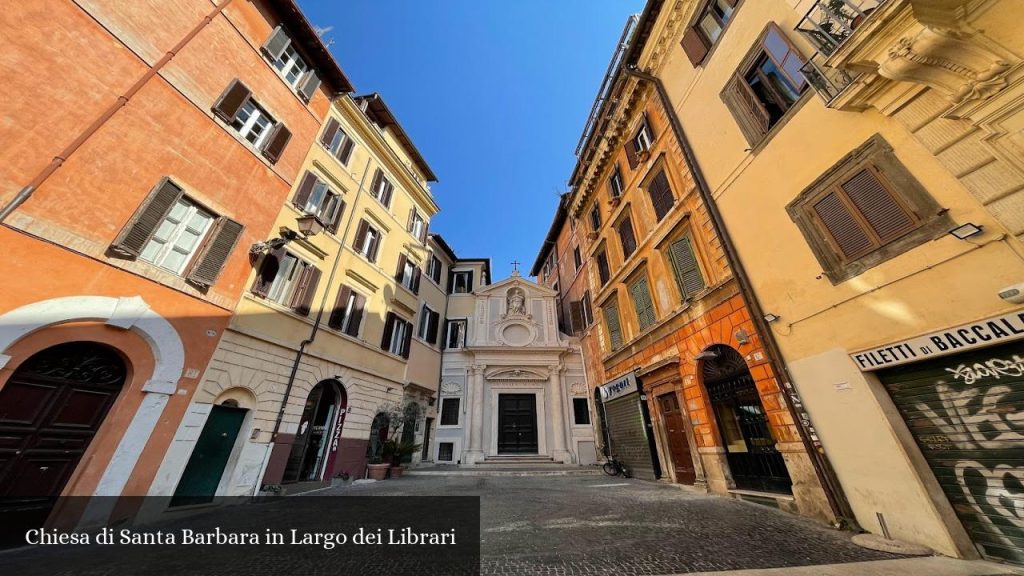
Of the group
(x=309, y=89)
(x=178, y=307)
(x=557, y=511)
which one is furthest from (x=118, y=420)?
(x=309, y=89)

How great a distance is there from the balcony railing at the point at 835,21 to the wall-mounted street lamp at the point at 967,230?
273 centimetres

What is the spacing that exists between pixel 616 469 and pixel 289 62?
57.8 ft

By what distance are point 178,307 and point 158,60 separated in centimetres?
539

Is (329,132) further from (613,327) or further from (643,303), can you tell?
(613,327)

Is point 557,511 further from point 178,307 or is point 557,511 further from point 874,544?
point 178,307

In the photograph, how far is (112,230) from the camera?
6.08 m

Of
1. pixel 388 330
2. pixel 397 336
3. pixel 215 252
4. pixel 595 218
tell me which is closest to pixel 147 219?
pixel 215 252

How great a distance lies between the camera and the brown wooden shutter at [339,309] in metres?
11.1

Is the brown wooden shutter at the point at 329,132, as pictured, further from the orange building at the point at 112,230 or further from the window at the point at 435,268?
the window at the point at 435,268

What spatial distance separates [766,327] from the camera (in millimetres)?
6324

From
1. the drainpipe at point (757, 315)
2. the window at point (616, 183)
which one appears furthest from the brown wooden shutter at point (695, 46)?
the window at point (616, 183)

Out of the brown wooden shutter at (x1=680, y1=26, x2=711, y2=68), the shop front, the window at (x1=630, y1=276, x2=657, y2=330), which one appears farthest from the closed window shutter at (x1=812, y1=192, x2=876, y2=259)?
the shop front

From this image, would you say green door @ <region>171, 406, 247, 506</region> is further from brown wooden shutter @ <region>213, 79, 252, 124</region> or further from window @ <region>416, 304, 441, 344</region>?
window @ <region>416, 304, 441, 344</region>

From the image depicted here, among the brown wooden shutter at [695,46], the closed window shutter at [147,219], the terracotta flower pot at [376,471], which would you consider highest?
the brown wooden shutter at [695,46]
